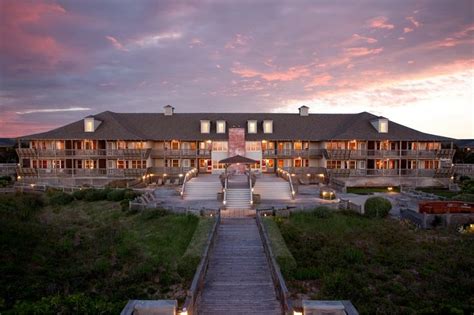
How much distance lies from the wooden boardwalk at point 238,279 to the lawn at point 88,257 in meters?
1.52

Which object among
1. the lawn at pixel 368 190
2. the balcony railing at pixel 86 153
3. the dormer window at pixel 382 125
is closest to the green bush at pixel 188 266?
the lawn at pixel 368 190

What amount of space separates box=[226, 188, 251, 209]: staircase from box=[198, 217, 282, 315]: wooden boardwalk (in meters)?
6.81

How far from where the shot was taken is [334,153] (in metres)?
45.2

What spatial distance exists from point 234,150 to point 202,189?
12.8 metres

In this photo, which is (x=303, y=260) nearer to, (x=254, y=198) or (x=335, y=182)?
(x=254, y=198)

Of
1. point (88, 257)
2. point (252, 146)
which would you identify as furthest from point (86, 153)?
point (88, 257)

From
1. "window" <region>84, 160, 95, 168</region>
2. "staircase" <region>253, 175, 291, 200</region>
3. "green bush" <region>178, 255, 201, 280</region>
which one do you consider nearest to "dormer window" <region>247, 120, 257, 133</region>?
"staircase" <region>253, 175, 291, 200</region>

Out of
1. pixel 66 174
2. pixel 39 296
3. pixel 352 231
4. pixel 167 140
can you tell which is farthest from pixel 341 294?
pixel 66 174

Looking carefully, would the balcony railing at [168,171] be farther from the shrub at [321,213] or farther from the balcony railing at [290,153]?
the shrub at [321,213]

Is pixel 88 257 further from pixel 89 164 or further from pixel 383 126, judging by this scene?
pixel 383 126

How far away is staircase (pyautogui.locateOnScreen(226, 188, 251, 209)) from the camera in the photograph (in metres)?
29.0

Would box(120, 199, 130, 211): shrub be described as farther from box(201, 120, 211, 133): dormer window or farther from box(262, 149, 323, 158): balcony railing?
box(262, 149, 323, 158): balcony railing

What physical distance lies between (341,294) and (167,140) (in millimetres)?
36448

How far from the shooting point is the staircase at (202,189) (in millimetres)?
34156
